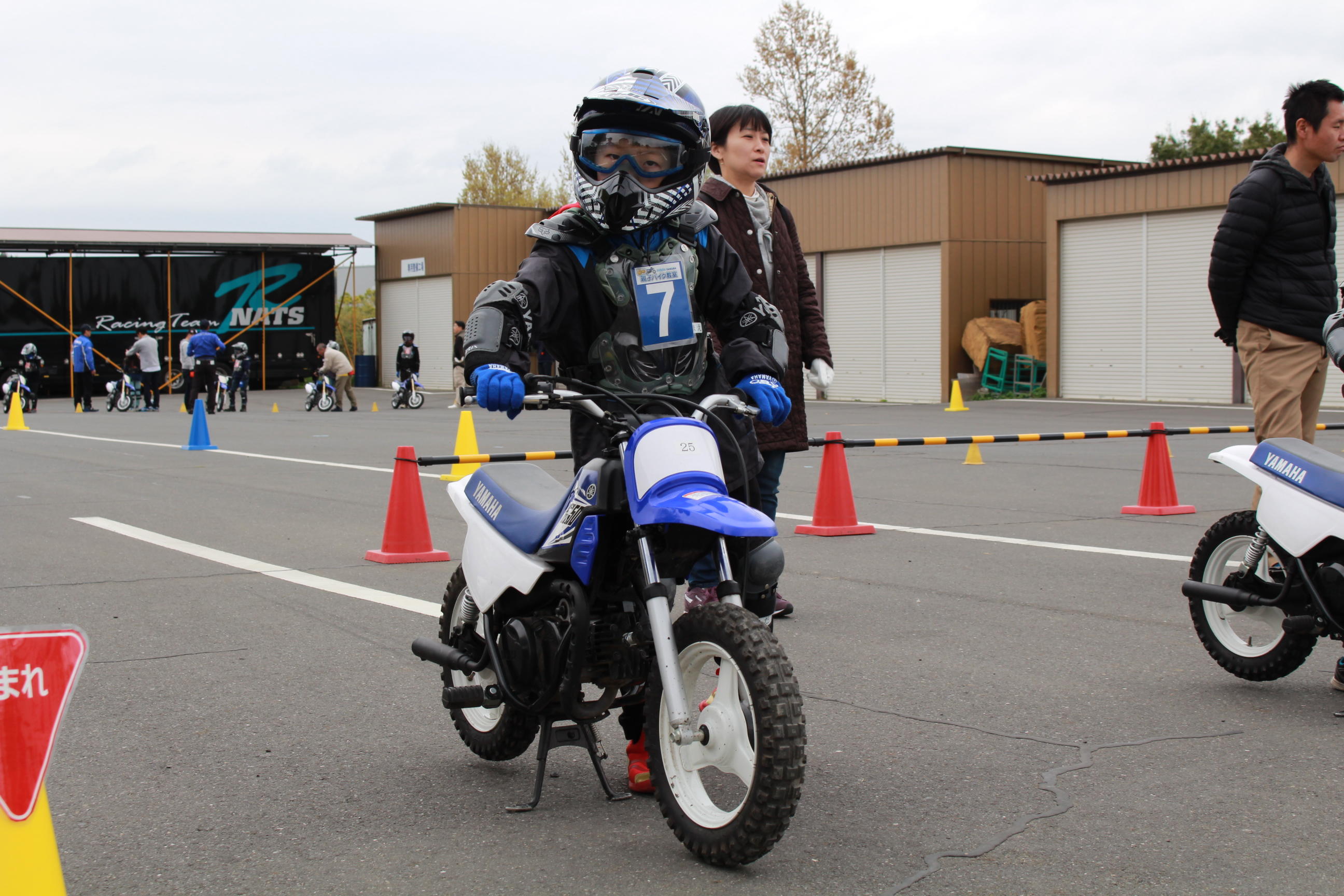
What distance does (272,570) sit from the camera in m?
8.07

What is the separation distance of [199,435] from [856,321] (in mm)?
20813

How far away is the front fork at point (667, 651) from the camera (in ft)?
10.9

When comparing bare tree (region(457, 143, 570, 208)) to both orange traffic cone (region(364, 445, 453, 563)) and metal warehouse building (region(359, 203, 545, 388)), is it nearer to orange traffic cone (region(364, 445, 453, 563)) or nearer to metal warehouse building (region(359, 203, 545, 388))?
metal warehouse building (region(359, 203, 545, 388))

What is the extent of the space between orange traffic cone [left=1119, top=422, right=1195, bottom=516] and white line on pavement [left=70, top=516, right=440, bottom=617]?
18.9ft

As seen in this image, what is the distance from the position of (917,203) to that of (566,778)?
30.5 meters

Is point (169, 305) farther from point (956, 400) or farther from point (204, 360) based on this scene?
point (956, 400)

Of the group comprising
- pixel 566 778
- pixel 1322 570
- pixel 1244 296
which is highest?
pixel 1244 296

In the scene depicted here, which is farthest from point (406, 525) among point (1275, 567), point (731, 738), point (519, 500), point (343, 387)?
point (343, 387)

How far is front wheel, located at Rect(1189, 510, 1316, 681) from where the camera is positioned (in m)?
4.90

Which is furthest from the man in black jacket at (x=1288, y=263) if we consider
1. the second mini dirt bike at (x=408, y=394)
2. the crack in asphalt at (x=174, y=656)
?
the second mini dirt bike at (x=408, y=394)

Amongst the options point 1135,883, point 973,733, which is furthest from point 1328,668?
point 1135,883

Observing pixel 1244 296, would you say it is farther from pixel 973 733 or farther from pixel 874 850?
pixel 874 850

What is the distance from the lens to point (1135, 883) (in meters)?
3.17

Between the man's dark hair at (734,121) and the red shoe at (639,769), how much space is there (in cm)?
293
